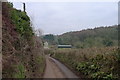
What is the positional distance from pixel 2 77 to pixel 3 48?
2392 mm

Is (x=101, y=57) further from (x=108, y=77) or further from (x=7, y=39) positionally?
(x=7, y=39)

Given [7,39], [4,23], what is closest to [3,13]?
[4,23]

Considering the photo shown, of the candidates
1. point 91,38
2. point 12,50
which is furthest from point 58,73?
point 91,38

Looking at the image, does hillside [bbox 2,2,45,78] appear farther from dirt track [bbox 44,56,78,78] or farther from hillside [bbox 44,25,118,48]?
hillside [bbox 44,25,118,48]

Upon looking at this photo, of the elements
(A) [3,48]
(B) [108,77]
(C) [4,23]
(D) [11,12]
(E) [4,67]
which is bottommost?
(B) [108,77]

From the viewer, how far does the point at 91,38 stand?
5819cm

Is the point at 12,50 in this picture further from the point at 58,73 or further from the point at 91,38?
the point at 91,38

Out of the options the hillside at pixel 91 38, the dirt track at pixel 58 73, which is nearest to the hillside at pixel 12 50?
the dirt track at pixel 58 73

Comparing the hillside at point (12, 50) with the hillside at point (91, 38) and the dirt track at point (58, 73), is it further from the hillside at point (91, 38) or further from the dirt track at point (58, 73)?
the hillside at point (91, 38)

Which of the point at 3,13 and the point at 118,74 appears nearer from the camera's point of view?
the point at 118,74

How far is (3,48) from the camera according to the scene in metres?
11.8

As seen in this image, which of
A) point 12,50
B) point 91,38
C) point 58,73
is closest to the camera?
point 12,50

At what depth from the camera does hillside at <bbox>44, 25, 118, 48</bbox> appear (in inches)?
1844

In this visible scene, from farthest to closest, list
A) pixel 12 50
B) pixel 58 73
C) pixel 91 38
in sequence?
pixel 91 38, pixel 58 73, pixel 12 50
